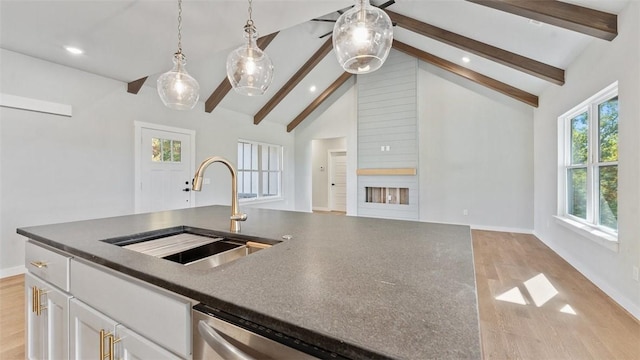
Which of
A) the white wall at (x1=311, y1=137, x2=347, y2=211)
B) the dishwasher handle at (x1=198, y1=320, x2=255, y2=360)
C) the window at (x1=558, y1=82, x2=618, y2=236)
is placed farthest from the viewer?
the white wall at (x1=311, y1=137, x2=347, y2=211)

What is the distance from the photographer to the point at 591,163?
300cm

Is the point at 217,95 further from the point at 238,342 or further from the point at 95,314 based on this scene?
the point at 238,342

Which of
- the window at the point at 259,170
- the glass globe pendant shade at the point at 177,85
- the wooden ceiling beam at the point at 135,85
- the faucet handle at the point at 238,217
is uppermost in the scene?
the wooden ceiling beam at the point at 135,85

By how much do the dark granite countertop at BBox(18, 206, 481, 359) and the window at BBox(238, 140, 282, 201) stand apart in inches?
191

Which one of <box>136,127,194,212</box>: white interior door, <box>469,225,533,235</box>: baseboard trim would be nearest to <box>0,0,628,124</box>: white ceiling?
<box>136,127,194,212</box>: white interior door

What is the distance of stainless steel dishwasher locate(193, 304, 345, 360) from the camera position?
53cm

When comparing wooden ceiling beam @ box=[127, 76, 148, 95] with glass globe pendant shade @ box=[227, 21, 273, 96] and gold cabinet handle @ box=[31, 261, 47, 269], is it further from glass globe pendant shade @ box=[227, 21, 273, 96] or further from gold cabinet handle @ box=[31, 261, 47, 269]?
gold cabinet handle @ box=[31, 261, 47, 269]

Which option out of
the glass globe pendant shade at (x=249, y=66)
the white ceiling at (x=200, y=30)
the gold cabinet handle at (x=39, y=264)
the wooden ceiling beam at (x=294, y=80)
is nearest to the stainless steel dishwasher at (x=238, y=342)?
the gold cabinet handle at (x=39, y=264)

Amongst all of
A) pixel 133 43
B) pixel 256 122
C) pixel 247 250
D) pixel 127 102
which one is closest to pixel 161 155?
pixel 127 102

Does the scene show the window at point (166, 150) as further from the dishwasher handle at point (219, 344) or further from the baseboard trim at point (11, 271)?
the dishwasher handle at point (219, 344)

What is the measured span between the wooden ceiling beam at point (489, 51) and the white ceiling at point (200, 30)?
0.28 ft

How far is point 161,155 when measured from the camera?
14.4 ft

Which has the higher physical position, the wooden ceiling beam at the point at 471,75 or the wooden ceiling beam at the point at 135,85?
the wooden ceiling beam at the point at 471,75

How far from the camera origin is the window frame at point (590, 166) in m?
2.64
